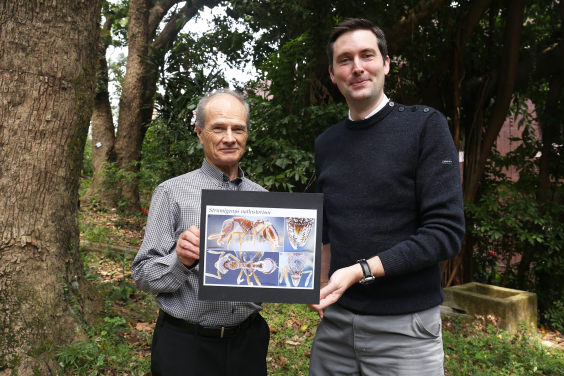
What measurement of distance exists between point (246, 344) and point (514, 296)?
4.09m

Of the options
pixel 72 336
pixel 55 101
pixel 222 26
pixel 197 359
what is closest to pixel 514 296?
pixel 197 359

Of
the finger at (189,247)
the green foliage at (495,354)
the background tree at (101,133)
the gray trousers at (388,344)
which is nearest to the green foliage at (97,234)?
the background tree at (101,133)

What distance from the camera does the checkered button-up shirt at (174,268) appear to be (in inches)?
64.5

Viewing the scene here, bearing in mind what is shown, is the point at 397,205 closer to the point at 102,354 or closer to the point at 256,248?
the point at 256,248

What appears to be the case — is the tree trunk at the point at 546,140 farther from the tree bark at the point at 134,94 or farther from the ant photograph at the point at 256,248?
the tree bark at the point at 134,94

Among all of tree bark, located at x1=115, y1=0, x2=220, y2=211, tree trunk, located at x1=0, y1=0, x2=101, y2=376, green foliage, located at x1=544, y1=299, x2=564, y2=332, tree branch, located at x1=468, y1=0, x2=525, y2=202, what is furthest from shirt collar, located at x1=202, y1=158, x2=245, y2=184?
tree bark, located at x1=115, y1=0, x2=220, y2=211

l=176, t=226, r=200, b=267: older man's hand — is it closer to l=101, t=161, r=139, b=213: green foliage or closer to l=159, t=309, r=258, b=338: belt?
l=159, t=309, r=258, b=338: belt

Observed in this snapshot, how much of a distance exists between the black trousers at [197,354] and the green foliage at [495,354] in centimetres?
244

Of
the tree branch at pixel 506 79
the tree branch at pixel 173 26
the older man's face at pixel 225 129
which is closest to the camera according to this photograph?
the older man's face at pixel 225 129

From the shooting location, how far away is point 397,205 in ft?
5.17

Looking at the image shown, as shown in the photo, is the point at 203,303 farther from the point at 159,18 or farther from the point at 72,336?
the point at 159,18

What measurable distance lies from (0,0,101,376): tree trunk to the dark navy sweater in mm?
2188

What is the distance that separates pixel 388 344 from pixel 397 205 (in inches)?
22.4

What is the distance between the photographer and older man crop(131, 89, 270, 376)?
1.70m
